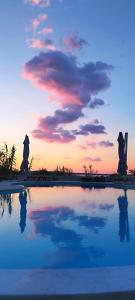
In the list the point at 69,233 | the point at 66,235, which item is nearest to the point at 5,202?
the point at 69,233

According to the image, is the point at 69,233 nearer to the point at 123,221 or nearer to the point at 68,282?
the point at 123,221

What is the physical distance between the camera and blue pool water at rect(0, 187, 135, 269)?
5.83m

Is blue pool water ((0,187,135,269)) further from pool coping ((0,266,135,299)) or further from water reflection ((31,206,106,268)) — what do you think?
pool coping ((0,266,135,299))

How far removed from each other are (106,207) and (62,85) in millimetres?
10954

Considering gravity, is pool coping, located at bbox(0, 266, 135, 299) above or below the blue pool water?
above

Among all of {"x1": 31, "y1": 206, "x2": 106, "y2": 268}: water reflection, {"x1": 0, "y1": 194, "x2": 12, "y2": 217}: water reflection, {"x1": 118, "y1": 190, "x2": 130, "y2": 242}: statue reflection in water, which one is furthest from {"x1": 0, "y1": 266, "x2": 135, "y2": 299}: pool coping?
{"x1": 0, "y1": 194, "x2": 12, "y2": 217}: water reflection

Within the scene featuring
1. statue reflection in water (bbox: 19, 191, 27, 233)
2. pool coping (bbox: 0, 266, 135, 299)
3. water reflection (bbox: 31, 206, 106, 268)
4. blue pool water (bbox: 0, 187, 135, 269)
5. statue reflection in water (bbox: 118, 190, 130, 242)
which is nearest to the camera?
pool coping (bbox: 0, 266, 135, 299)

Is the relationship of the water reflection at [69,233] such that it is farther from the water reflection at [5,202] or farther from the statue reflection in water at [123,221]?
the water reflection at [5,202]

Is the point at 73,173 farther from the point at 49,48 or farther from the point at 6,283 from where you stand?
the point at 6,283

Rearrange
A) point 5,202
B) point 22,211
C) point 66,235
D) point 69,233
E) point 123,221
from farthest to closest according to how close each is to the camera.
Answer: point 5,202
point 22,211
point 123,221
point 69,233
point 66,235

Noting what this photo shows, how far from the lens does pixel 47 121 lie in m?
28.7

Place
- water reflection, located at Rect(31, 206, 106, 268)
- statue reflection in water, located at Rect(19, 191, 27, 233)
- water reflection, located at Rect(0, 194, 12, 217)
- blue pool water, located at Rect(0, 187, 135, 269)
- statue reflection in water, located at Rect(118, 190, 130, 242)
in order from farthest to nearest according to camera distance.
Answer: water reflection, located at Rect(0, 194, 12, 217) < statue reflection in water, located at Rect(19, 191, 27, 233) < statue reflection in water, located at Rect(118, 190, 130, 242) < water reflection, located at Rect(31, 206, 106, 268) < blue pool water, located at Rect(0, 187, 135, 269)

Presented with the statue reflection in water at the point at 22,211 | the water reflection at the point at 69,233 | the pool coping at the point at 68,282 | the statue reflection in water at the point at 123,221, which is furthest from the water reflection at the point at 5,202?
the pool coping at the point at 68,282

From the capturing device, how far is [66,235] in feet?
26.2
